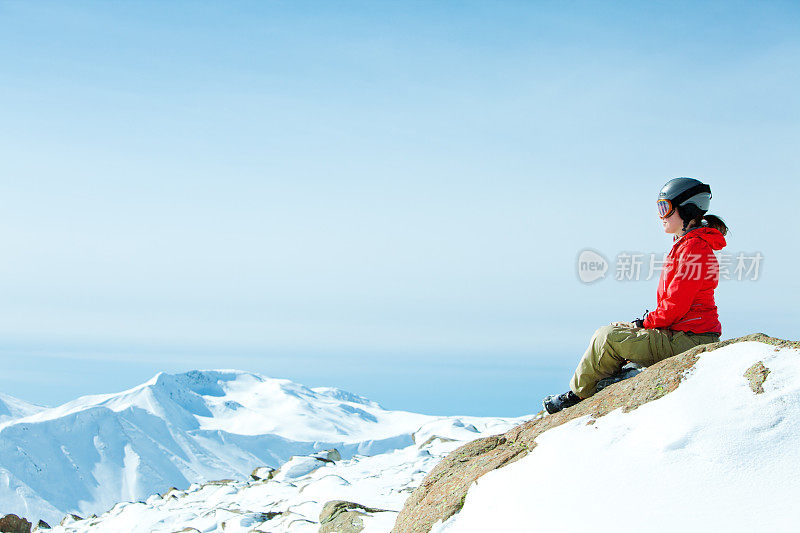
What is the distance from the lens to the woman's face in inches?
379

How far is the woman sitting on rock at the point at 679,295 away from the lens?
926 cm

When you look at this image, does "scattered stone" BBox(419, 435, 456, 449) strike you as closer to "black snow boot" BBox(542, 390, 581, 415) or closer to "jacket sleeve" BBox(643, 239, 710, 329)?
"black snow boot" BBox(542, 390, 581, 415)

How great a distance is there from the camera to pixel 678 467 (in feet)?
22.3

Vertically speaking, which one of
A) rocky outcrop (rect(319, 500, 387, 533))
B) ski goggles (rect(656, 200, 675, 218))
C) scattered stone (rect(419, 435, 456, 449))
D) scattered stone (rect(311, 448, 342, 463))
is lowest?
scattered stone (rect(311, 448, 342, 463))

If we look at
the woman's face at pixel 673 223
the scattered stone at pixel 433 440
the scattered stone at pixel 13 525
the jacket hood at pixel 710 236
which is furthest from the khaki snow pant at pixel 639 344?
the scattered stone at pixel 13 525

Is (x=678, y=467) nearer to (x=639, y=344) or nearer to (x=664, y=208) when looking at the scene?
(x=639, y=344)

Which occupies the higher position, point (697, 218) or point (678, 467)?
point (697, 218)

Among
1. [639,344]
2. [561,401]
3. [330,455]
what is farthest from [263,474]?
[639,344]

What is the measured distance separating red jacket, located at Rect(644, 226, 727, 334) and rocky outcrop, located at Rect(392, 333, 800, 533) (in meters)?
0.81

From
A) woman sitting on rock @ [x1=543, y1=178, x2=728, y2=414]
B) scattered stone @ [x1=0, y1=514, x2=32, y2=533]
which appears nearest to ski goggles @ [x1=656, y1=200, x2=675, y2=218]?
woman sitting on rock @ [x1=543, y1=178, x2=728, y2=414]

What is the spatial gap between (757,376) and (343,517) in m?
9.03

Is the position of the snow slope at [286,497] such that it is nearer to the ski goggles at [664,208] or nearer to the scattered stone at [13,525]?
the scattered stone at [13,525]

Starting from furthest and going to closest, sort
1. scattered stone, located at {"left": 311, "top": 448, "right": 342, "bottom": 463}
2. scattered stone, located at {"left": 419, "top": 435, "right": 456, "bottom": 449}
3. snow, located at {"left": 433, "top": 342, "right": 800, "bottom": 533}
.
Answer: scattered stone, located at {"left": 311, "top": 448, "right": 342, "bottom": 463} < scattered stone, located at {"left": 419, "top": 435, "right": 456, "bottom": 449} < snow, located at {"left": 433, "top": 342, "right": 800, "bottom": 533}

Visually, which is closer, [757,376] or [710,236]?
[757,376]
